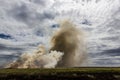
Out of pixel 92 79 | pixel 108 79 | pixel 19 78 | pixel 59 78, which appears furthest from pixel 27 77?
pixel 108 79

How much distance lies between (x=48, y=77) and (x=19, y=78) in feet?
39.6

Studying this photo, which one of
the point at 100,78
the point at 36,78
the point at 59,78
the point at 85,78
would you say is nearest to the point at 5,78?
the point at 36,78

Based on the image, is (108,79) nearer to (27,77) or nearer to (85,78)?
(85,78)

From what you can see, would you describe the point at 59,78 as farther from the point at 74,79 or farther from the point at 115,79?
the point at 115,79

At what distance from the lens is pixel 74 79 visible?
10044 centimetres

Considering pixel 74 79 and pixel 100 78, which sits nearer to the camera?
pixel 74 79

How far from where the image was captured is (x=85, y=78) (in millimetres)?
103500

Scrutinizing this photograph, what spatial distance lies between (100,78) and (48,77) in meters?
22.9

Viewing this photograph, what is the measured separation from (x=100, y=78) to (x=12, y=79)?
37.8 metres

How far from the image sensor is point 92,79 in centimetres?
10181

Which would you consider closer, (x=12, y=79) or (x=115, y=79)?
(x=12, y=79)

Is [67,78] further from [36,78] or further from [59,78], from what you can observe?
[36,78]

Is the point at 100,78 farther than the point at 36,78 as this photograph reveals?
Yes

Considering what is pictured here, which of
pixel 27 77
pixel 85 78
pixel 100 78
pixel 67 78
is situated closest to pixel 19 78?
pixel 27 77
